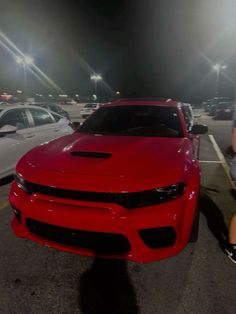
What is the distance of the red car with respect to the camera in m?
2.46

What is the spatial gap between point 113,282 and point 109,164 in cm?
108

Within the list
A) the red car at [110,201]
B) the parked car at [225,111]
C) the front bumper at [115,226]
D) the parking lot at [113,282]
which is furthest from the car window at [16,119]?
the parked car at [225,111]

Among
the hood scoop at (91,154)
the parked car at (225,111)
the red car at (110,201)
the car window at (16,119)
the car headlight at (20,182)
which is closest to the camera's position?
the red car at (110,201)

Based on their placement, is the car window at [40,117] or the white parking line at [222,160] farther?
the car window at [40,117]

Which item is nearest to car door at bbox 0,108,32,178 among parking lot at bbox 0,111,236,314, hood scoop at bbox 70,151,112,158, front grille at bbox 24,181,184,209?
parking lot at bbox 0,111,236,314

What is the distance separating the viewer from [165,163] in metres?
2.78

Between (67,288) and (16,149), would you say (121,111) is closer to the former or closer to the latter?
(16,149)

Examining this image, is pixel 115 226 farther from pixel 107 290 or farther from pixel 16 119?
pixel 16 119

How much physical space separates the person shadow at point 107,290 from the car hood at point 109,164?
901 millimetres

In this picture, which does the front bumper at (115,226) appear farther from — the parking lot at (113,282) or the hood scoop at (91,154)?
the hood scoop at (91,154)

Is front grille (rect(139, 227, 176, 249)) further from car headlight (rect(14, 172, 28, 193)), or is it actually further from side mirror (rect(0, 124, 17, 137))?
side mirror (rect(0, 124, 17, 137))

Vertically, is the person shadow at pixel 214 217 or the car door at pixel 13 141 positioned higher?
the car door at pixel 13 141

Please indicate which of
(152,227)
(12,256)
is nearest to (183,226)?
(152,227)

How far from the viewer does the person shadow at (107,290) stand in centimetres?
235
